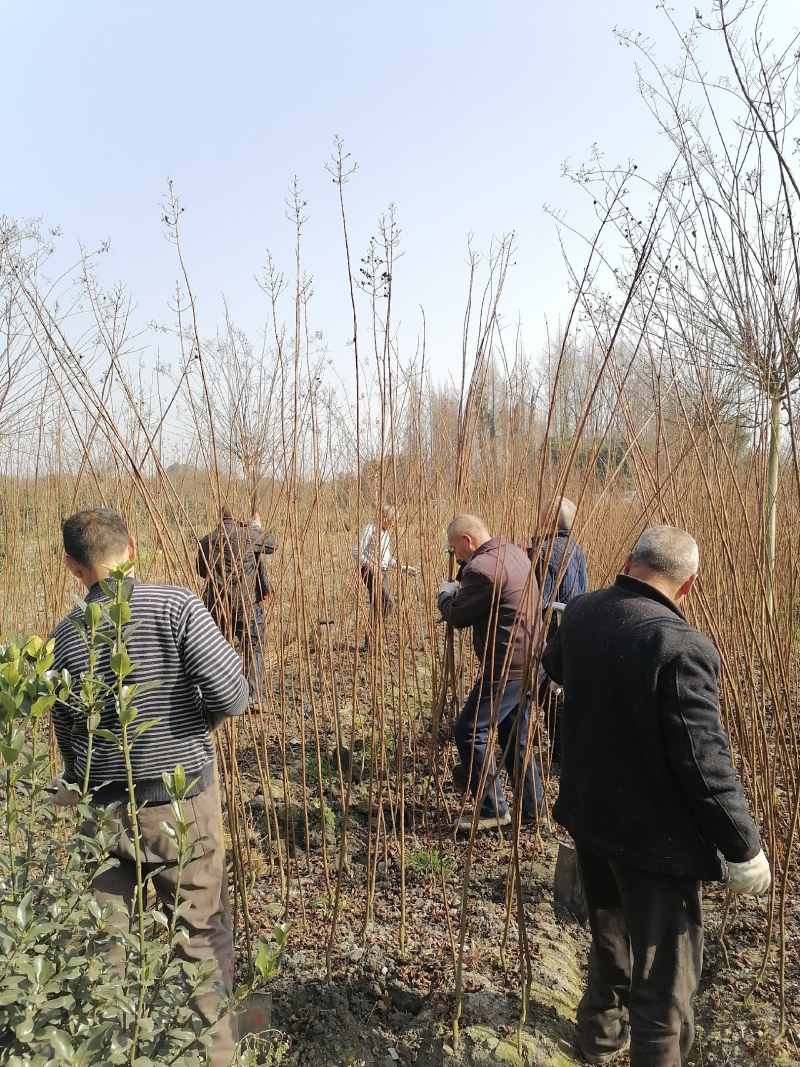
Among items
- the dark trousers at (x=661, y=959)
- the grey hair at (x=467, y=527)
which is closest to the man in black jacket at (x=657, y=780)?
the dark trousers at (x=661, y=959)

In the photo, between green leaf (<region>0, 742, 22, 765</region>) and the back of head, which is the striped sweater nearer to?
green leaf (<region>0, 742, 22, 765</region>)

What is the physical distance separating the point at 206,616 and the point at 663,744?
3.52 ft

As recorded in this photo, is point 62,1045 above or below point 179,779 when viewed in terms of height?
below

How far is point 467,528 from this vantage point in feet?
9.32

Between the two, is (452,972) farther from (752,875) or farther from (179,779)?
(179,779)

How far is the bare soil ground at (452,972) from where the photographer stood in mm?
1824

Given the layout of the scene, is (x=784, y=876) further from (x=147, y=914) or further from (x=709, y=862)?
(x=147, y=914)

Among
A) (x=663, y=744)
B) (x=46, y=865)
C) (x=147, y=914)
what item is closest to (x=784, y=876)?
(x=663, y=744)

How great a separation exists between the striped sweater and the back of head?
1317mm

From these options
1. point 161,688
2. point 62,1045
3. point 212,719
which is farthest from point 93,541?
point 62,1045

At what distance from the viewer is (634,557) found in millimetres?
1660

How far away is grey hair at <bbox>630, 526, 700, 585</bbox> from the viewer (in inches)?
63.3

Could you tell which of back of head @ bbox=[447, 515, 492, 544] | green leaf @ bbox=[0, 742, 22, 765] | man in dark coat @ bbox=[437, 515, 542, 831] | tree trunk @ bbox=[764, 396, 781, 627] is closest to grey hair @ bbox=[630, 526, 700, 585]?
tree trunk @ bbox=[764, 396, 781, 627]

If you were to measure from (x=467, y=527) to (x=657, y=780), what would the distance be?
1461 mm
